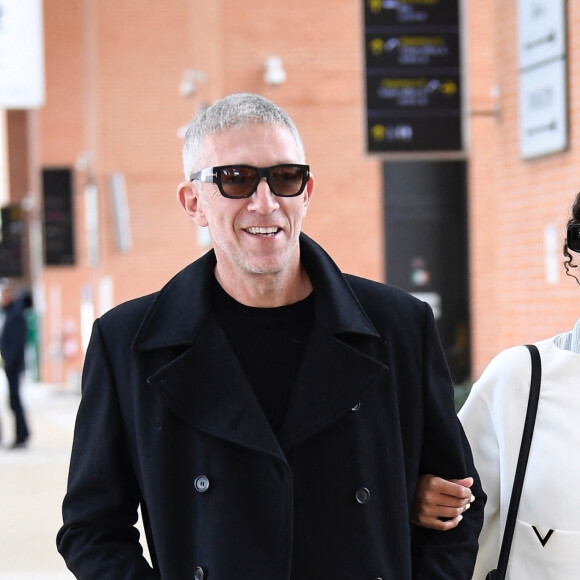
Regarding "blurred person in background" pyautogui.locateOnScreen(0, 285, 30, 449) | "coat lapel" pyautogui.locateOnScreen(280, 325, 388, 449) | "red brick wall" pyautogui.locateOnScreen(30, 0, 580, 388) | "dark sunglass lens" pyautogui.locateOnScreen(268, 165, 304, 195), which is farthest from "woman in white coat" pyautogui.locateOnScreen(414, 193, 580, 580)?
"blurred person in background" pyautogui.locateOnScreen(0, 285, 30, 449)

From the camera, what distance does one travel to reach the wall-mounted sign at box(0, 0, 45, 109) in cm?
1041

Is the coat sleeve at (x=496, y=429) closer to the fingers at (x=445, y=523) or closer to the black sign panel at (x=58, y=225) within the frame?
the fingers at (x=445, y=523)

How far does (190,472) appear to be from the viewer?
250 cm

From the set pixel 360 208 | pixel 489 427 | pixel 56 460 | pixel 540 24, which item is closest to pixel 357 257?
pixel 360 208

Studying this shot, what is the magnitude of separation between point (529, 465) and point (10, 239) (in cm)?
2615

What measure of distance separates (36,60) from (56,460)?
16.7ft

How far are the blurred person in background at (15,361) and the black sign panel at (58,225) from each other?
33.0ft

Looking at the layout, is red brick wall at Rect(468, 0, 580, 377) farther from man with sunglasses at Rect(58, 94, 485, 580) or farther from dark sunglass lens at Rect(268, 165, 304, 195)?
dark sunglass lens at Rect(268, 165, 304, 195)

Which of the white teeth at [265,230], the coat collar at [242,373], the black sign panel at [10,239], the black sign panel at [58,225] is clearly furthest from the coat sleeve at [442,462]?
the black sign panel at [10,239]

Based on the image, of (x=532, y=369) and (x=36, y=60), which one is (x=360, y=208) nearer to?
(x=36, y=60)

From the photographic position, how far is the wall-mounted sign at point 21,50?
34.1 ft

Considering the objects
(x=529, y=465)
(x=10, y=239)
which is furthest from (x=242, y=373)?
(x=10, y=239)

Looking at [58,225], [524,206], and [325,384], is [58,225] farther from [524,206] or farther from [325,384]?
[325,384]

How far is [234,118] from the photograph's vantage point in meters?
2.50
